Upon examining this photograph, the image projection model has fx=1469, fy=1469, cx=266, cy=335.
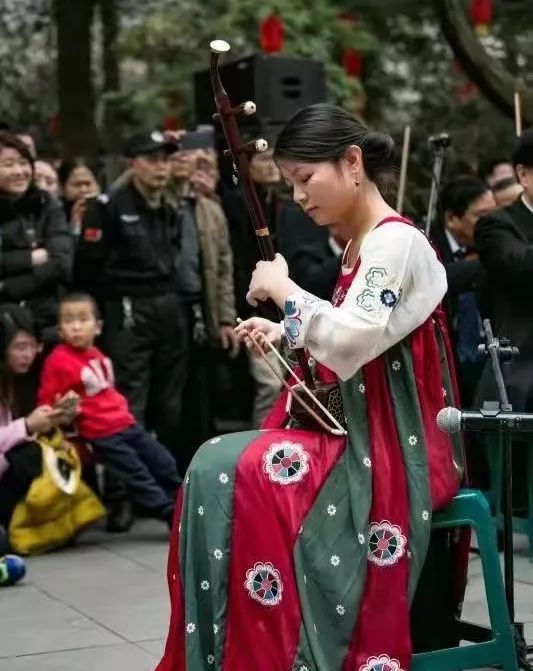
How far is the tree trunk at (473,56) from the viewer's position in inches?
403

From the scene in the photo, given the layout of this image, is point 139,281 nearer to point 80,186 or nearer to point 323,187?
point 80,186

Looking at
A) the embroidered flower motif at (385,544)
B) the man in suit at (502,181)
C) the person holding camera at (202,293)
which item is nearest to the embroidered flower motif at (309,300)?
the embroidered flower motif at (385,544)

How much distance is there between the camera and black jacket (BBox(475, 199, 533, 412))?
6.02m

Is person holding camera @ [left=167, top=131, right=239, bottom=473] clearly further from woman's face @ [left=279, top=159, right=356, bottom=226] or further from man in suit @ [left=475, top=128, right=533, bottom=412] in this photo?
woman's face @ [left=279, top=159, right=356, bottom=226]

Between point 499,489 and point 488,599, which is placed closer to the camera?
point 488,599

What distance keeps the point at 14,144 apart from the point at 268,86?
7.50 feet

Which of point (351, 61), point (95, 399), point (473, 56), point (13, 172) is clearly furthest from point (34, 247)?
point (351, 61)

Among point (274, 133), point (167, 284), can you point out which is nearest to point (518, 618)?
point (167, 284)

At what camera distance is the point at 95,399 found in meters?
6.83

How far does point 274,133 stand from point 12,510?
3222 millimetres

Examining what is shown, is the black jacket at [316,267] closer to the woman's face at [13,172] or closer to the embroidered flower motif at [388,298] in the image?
the woman's face at [13,172]

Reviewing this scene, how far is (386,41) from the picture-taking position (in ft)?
48.8

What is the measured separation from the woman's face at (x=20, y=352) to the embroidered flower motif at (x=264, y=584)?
3.27 metres

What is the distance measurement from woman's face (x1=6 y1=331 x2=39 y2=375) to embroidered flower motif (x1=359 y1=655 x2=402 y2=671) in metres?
3.43
